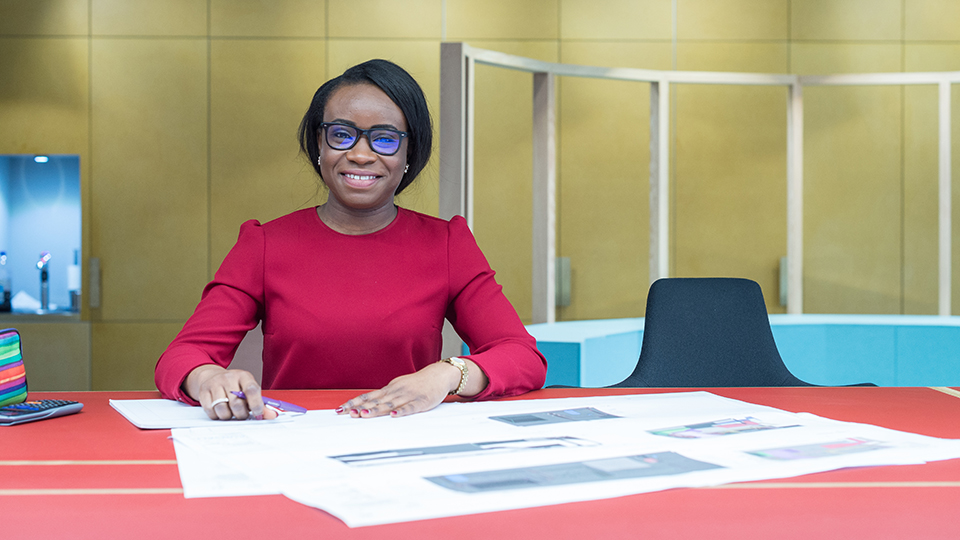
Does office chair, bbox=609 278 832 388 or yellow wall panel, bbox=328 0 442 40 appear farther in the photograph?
yellow wall panel, bbox=328 0 442 40

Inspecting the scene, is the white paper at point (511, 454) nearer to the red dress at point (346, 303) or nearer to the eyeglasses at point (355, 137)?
the red dress at point (346, 303)

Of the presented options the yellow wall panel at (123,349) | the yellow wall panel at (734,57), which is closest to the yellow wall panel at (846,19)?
the yellow wall panel at (734,57)

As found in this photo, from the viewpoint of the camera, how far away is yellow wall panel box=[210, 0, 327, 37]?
4.86m

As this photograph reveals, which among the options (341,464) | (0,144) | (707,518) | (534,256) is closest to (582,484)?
(707,518)

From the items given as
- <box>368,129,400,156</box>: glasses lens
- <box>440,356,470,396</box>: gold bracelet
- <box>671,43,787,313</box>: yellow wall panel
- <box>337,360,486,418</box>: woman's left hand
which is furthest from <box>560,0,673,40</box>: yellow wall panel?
<box>337,360,486,418</box>: woman's left hand

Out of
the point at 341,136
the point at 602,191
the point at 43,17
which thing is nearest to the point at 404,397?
the point at 341,136

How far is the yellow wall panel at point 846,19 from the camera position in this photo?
505 centimetres

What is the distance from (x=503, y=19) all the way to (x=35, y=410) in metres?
4.22

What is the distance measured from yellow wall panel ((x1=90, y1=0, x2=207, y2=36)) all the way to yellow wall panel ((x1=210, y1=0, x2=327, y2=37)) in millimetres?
93

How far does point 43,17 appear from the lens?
484 cm

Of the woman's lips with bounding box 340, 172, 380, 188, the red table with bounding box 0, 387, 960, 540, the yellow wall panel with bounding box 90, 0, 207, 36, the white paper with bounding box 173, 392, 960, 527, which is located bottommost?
the red table with bounding box 0, 387, 960, 540

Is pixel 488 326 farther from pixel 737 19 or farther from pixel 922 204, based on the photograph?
pixel 737 19

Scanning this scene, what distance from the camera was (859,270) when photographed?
4656mm

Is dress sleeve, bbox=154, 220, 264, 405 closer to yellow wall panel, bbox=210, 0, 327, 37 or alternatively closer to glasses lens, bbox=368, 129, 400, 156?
glasses lens, bbox=368, 129, 400, 156
